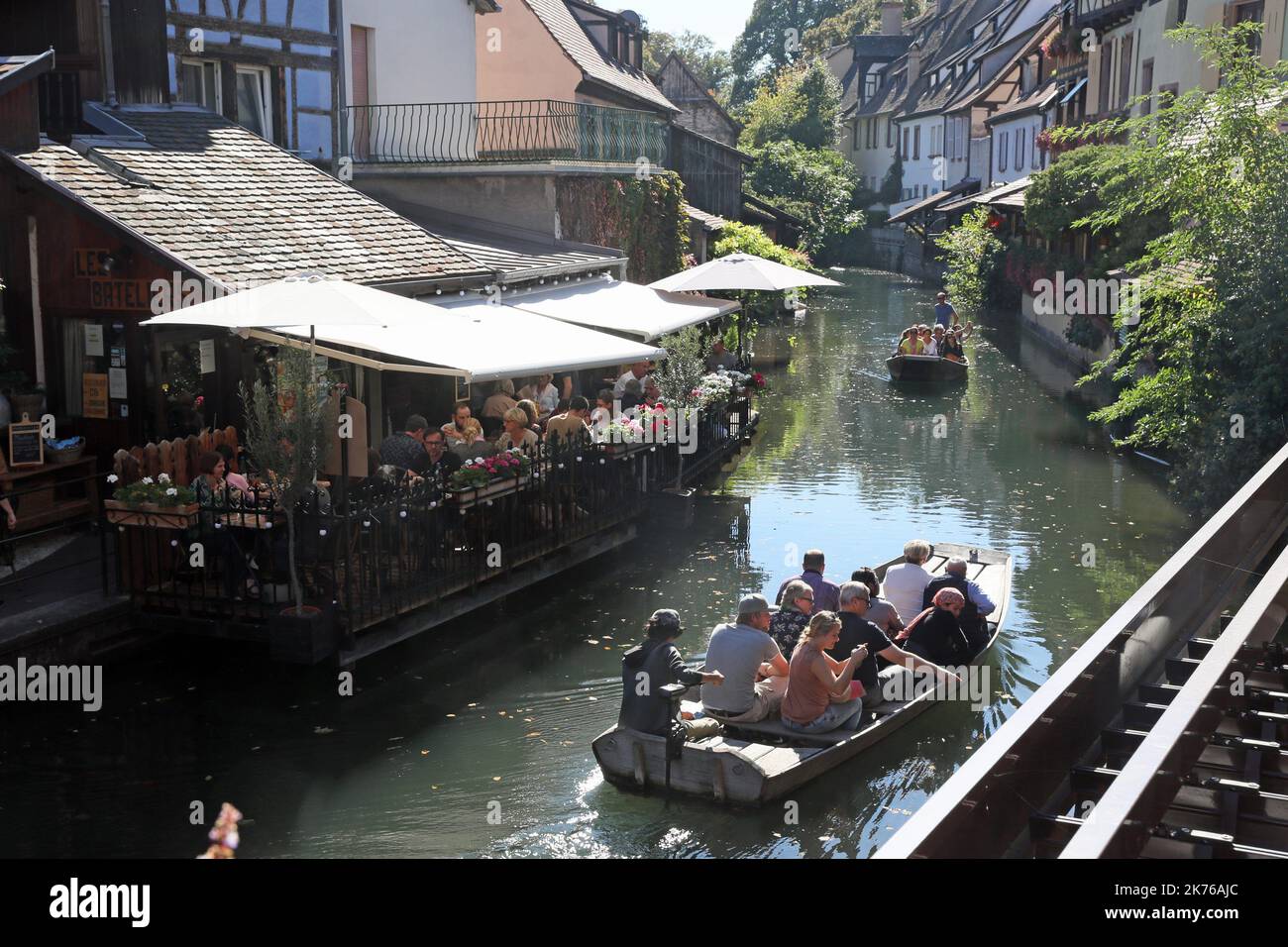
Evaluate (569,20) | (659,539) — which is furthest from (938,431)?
(569,20)

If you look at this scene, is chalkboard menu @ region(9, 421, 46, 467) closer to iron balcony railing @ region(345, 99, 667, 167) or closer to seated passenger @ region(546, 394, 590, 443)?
seated passenger @ region(546, 394, 590, 443)

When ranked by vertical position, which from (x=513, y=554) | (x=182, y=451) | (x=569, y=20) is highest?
(x=569, y=20)

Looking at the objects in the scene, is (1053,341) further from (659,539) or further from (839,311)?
(659,539)

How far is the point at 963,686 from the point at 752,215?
1645 inches

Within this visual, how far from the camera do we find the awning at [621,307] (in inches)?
726

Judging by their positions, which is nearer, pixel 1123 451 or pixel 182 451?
pixel 182 451

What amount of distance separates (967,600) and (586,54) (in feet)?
93.6

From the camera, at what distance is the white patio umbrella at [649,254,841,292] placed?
22.0m

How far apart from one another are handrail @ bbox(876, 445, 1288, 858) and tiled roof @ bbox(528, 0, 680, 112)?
28.4 metres

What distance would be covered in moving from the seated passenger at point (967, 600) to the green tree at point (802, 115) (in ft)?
206

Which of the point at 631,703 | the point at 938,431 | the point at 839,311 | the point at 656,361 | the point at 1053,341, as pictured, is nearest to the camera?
the point at 631,703

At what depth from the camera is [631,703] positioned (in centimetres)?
931

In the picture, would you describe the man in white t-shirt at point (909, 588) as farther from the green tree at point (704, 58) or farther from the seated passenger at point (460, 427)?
the green tree at point (704, 58)

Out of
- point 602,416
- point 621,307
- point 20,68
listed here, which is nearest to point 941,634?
point 602,416
